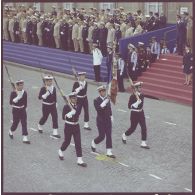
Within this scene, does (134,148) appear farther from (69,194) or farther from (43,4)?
(43,4)

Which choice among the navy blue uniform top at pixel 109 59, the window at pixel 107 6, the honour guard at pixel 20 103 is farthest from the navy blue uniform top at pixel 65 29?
the honour guard at pixel 20 103

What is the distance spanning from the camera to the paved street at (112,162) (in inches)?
426

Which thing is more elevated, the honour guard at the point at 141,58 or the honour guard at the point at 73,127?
the honour guard at the point at 141,58

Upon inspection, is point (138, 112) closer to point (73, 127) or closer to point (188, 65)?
point (73, 127)

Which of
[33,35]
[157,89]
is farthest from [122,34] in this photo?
[33,35]

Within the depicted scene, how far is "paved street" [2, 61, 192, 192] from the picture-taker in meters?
10.8

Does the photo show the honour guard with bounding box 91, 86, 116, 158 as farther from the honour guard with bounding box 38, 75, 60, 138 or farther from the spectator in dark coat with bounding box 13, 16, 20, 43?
the spectator in dark coat with bounding box 13, 16, 20, 43

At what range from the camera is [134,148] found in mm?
13172

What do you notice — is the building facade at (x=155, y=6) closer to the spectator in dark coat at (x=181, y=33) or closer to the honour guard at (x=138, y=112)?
the spectator in dark coat at (x=181, y=33)

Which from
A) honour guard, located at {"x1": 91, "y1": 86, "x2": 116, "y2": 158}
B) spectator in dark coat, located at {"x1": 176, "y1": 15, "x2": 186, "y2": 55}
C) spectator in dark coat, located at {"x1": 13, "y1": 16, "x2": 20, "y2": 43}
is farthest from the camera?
spectator in dark coat, located at {"x1": 13, "y1": 16, "x2": 20, "y2": 43}

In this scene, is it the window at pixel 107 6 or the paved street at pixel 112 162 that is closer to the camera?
the paved street at pixel 112 162

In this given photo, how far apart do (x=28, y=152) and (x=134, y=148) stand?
2.91 meters

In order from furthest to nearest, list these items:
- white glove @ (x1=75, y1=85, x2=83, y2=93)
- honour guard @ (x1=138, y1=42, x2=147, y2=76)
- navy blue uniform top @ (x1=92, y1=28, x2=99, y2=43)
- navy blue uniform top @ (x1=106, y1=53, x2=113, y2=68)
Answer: navy blue uniform top @ (x1=92, y1=28, x2=99, y2=43) → honour guard @ (x1=138, y1=42, x2=147, y2=76) → navy blue uniform top @ (x1=106, y1=53, x2=113, y2=68) → white glove @ (x1=75, y1=85, x2=83, y2=93)

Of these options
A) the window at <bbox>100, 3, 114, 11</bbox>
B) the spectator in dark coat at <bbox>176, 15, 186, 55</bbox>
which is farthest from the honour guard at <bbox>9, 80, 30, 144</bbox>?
the window at <bbox>100, 3, 114, 11</bbox>
